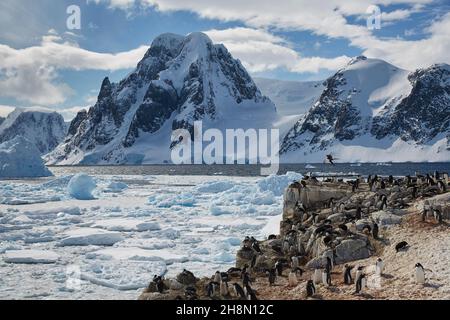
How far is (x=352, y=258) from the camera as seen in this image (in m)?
20.0

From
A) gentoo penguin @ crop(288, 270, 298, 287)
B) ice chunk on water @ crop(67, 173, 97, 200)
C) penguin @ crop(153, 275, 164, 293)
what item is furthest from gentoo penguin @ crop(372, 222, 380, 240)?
ice chunk on water @ crop(67, 173, 97, 200)

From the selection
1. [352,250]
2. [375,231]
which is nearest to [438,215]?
[375,231]

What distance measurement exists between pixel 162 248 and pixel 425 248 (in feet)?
58.8

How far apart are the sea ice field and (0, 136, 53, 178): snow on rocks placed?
7328cm

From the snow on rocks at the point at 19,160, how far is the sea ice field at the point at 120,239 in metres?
73.3

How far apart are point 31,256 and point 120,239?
7301mm

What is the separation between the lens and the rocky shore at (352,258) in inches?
659

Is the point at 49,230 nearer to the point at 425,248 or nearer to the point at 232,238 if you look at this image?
the point at 232,238

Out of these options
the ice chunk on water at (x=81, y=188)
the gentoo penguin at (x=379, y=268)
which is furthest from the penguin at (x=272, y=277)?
the ice chunk on water at (x=81, y=188)

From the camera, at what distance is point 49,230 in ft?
127

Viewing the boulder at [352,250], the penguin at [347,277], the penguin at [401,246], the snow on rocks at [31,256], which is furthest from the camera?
the snow on rocks at [31,256]

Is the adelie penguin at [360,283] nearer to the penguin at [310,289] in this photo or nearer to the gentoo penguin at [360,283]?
the gentoo penguin at [360,283]
